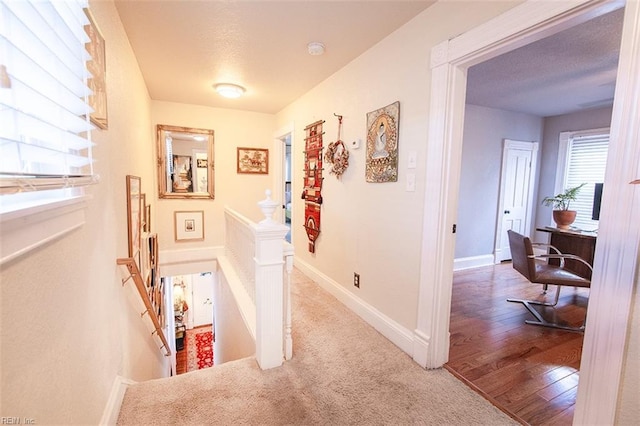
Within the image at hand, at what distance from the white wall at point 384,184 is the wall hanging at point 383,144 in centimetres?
5

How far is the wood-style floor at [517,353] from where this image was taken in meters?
1.68

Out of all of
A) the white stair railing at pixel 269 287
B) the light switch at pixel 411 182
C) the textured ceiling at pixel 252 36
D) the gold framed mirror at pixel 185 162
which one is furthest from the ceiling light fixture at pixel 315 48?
the gold framed mirror at pixel 185 162

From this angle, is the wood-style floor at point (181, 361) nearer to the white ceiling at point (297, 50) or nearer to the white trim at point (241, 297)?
the white trim at point (241, 297)

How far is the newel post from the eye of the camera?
6.16ft

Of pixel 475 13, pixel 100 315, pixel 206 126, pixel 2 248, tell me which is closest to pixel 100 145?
pixel 100 315

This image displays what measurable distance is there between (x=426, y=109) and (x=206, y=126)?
11.9 feet

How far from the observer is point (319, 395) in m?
1.69

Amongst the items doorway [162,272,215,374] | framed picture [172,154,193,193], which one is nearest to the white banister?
framed picture [172,154,193,193]

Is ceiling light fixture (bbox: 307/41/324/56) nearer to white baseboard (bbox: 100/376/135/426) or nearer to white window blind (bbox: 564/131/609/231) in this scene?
white baseboard (bbox: 100/376/135/426)

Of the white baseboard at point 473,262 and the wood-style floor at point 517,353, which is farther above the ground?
the white baseboard at point 473,262

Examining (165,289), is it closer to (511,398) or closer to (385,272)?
(385,272)

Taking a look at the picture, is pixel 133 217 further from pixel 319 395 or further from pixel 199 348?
pixel 199 348

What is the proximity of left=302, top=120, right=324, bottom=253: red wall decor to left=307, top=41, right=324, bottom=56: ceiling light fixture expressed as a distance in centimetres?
81

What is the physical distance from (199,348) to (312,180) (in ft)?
18.6
